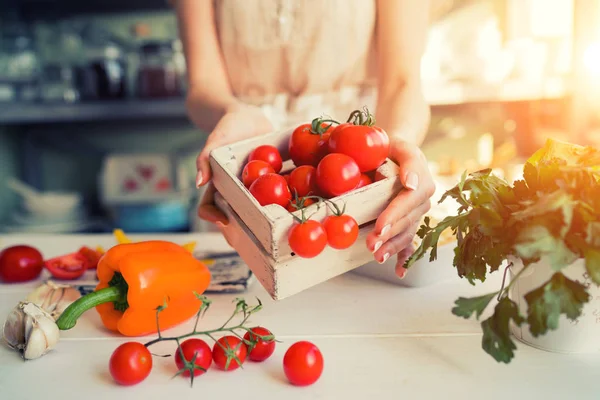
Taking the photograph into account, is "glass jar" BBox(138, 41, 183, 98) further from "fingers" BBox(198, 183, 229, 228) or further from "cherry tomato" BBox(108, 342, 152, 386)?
"cherry tomato" BBox(108, 342, 152, 386)

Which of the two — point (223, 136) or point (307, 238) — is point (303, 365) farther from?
point (223, 136)

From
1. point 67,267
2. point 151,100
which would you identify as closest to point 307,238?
point 67,267

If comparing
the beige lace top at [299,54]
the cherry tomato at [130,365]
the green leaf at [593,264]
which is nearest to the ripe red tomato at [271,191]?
the cherry tomato at [130,365]

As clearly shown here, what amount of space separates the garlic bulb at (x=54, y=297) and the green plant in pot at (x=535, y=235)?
1.67 ft

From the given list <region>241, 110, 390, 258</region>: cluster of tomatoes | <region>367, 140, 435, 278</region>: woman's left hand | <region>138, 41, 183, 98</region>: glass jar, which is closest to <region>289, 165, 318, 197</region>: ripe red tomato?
<region>241, 110, 390, 258</region>: cluster of tomatoes

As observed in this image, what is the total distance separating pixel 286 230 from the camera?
28.2 inches

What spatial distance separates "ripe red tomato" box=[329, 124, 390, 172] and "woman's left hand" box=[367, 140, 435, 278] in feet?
0.12

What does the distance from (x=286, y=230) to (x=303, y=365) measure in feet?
0.50

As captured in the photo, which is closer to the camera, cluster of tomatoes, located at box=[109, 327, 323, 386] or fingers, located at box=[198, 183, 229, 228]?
cluster of tomatoes, located at box=[109, 327, 323, 386]

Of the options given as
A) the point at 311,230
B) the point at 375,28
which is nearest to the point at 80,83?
the point at 375,28

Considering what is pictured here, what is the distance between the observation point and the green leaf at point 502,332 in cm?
63

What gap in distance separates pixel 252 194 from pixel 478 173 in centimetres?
29

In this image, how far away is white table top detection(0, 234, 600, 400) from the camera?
679 millimetres

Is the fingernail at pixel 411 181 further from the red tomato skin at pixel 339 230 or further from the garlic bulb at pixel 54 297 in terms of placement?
the garlic bulb at pixel 54 297
